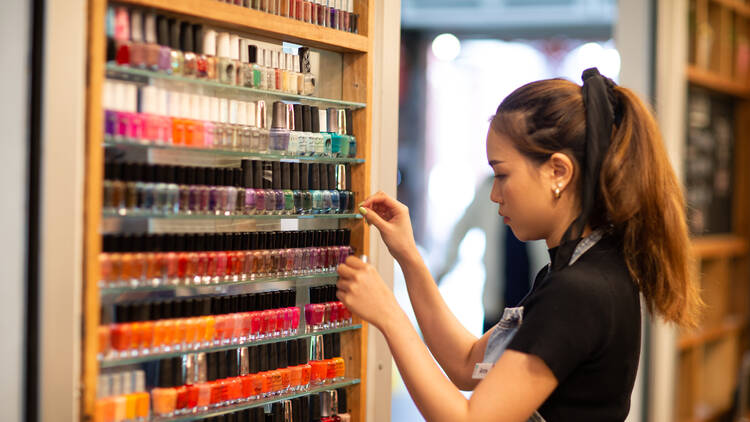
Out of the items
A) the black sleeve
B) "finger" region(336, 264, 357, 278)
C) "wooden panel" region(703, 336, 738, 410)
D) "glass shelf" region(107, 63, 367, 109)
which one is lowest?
"wooden panel" region(703, 336, 738, 410)

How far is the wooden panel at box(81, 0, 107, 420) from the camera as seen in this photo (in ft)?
4.35

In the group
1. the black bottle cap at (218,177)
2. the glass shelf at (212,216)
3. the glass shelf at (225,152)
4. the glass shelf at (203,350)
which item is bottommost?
the glass shelf at (203,350)

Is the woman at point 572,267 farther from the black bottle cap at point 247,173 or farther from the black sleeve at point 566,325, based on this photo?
the black bottle cap at point 247,173

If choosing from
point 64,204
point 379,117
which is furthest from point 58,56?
point 379,117

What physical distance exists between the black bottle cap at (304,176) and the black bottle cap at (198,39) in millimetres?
363

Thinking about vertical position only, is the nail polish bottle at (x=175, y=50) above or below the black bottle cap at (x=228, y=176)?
above

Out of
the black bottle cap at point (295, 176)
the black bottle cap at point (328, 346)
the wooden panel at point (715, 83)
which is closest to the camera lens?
the black bottle cap at point (295, 176)

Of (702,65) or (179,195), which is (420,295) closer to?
(179,195)

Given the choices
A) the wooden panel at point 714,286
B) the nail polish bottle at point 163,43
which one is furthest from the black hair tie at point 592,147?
the wooden panel at point 714,286

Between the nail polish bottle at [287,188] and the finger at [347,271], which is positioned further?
the nail polish bottle at [287,188]

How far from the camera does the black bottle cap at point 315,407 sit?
1.79m

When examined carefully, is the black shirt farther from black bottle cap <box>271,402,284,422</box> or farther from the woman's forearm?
black bottle cap <box>271,402,284,422</box>

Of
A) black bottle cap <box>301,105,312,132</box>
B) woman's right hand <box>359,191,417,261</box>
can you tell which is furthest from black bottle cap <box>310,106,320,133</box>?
woman's right hand <box>359,191,417,261</box>

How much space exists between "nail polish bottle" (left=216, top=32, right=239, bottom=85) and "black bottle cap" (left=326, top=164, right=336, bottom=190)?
1.16 ft
